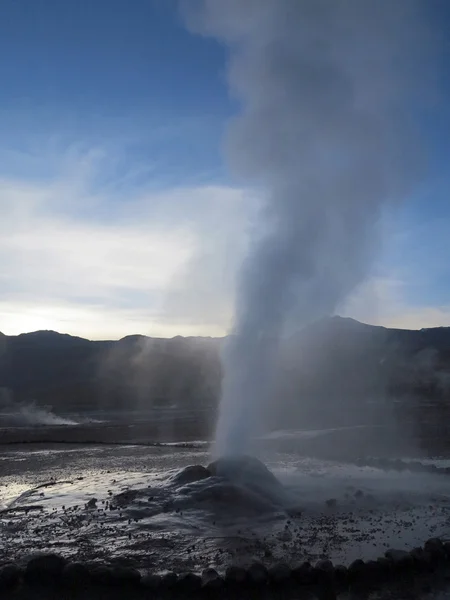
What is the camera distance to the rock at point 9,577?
7.06 meters

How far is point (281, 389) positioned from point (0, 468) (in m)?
29.9

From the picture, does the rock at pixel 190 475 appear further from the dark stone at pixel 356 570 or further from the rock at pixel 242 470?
the dark stone at pixel 356 570

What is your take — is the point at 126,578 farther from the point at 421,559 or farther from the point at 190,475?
the point at 190,475

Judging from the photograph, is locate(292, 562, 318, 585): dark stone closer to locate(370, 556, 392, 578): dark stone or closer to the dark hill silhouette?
locate(370, 556, 392, 578): dark stone

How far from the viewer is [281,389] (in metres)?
44.2

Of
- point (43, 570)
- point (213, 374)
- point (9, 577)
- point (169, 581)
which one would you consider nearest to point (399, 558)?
point (169, 581)

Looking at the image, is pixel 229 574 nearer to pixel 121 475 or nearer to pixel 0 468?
pixel 121 475

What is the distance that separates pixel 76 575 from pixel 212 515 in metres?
3.59

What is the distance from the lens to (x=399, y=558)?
7684 mm

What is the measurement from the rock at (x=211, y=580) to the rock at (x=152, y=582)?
0.57 m

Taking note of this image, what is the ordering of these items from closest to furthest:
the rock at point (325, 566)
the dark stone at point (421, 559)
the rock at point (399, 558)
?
the rock at point (325, 566) < the rock at point (399, 558) < the dark stone at point (421, 559)

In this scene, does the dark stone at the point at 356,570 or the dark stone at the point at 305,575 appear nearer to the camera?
the dark stone at the point at 305,575

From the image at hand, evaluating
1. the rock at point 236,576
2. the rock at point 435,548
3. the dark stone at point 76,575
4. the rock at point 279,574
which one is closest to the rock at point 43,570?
the dark stone at point 76,575

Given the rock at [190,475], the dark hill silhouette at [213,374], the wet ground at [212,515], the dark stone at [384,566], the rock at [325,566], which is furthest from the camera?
the dark hill silhouette at [213,374]
